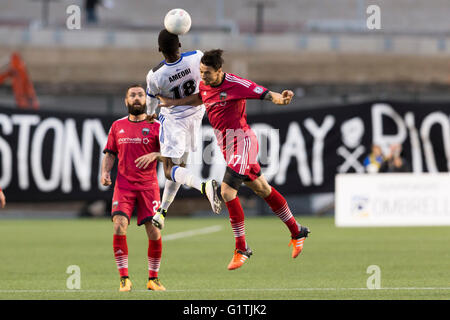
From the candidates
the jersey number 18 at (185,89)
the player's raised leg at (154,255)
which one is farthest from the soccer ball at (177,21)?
the player's raised leg at (154,255)

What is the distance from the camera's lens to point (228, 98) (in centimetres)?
909

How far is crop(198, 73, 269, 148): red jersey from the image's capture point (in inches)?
354

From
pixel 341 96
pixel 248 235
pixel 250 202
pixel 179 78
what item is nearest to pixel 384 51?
pixel 341 96

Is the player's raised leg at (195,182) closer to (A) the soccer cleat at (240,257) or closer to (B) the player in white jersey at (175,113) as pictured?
(B) the player in white jersey at (175,113)

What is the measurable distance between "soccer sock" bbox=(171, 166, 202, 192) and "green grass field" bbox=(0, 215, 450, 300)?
1.20 m

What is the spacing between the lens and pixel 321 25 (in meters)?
39.8

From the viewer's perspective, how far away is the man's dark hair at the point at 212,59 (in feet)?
28.6

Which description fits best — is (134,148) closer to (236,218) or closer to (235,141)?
(235,141)

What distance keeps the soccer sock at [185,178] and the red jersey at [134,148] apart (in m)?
0.29

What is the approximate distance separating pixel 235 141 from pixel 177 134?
707 millimetres

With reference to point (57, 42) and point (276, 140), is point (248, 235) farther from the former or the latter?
point (57, 42)

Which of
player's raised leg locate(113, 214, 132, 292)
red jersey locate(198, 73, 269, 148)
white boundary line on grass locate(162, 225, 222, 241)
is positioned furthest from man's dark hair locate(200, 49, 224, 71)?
white boundary line on grass locate(162, 225, 222, 241)

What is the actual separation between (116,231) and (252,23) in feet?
121

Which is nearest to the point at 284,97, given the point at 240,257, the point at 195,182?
the point at 195,182
